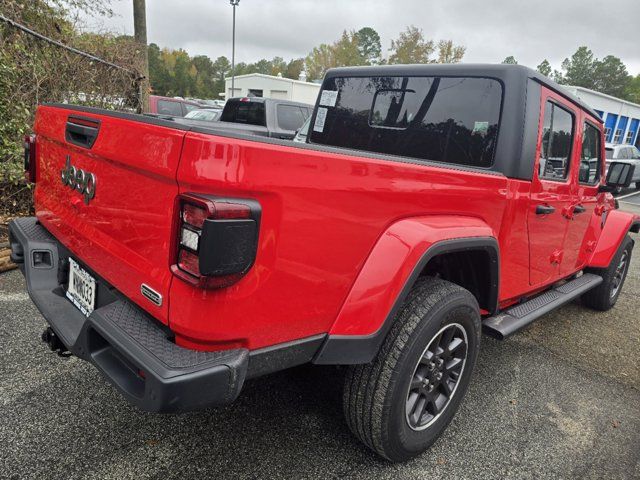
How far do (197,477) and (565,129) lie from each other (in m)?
3.07

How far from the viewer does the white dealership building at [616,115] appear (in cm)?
2975

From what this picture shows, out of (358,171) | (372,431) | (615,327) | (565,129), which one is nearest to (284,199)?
(358,171)

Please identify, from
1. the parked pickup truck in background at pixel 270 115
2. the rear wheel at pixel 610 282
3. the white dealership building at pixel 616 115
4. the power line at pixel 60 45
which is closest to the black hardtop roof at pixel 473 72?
the rear wheel at pixel 610 282

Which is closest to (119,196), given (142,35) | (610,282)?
(610,282)

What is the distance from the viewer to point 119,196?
1.66m

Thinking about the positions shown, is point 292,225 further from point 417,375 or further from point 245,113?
point 245,113

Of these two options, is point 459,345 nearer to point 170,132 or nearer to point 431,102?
point 431,102

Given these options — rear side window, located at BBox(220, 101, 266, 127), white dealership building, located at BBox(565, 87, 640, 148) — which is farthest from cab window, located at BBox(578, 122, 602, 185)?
white dealership building, located at BBox(565, 87, 640, 148)

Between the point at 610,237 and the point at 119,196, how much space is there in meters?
4.31

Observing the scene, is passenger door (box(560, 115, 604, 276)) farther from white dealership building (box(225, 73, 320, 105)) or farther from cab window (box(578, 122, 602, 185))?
white dealership building (box(225, 73, 320, 105))

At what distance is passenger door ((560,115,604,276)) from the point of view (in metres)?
3.31

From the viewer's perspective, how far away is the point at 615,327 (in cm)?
425

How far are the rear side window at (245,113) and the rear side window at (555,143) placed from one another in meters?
6.23

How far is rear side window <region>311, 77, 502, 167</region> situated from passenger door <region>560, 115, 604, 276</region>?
113 cm
